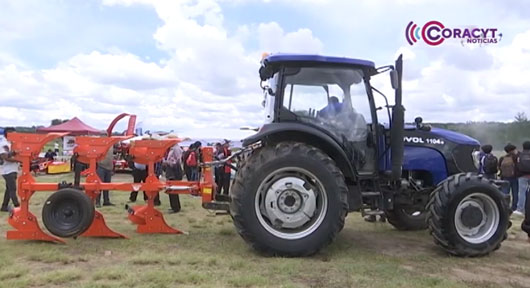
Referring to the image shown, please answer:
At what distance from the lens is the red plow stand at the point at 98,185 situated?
20.3 ft

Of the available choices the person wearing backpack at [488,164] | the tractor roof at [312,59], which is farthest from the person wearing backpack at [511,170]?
the tractor roof at [312,59]

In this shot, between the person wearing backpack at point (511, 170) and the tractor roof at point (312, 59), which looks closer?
the tractor roof at point (312, 59)

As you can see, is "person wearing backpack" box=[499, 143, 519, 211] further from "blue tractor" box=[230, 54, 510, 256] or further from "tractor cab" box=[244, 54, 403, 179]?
"tractor cab" box=[244, 54, 403, 179]

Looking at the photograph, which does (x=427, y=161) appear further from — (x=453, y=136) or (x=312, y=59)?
(x=312, y=59)

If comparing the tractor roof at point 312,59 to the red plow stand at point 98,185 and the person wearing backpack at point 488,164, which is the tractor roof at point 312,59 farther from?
the person wearing backpack at point 488,164

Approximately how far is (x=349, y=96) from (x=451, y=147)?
1663mm

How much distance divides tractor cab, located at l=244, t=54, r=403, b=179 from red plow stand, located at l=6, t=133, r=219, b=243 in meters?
1.46

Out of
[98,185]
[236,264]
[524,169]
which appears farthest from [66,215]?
[524,169]

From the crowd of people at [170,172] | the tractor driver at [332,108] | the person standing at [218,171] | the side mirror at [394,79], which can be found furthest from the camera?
the person standing at [218,171]

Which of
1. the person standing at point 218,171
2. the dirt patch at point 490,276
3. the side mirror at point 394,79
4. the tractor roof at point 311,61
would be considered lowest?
the dirt patch at point 490,276

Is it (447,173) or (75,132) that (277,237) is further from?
(75,132)

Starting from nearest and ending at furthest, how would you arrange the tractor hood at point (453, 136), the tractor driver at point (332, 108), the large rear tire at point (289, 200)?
1. the large rear tire at point (289, 200)
2. the tractor driver at point (332, 108)
3. the tractor hood at point (453, 136)

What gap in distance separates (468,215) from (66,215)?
487cm

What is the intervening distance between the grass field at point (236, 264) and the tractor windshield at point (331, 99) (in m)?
1.51
